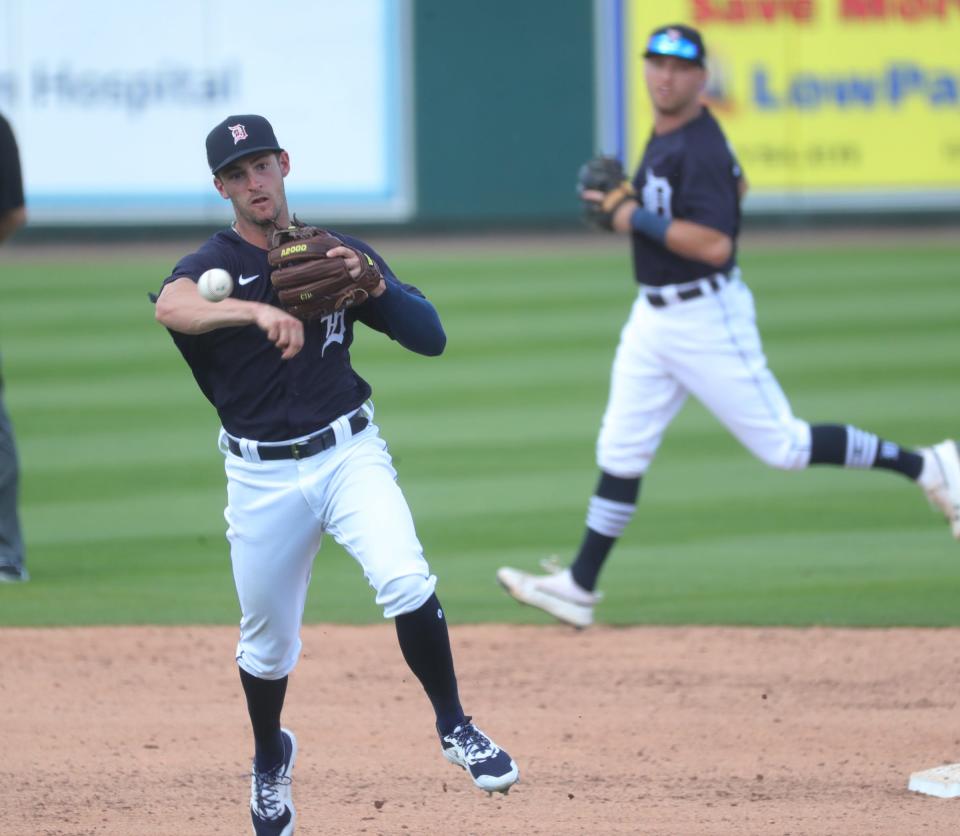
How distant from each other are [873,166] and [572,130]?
10.5ft

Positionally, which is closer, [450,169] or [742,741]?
[742,741]

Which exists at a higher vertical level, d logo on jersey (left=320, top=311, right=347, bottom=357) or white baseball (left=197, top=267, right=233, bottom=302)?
white baseball (left=197, top=267, right=233, bottom=302)

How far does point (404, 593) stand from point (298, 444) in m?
0.46

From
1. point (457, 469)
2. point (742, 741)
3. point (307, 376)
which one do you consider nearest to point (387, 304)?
point (307, 376)

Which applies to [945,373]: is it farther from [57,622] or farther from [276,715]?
[276,715]

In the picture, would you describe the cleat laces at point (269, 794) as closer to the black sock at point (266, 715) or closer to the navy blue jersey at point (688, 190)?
the black sock at point (266, 715)

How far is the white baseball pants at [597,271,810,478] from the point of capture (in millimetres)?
6098

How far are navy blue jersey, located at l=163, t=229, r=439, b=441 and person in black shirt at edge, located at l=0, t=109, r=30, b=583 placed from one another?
2966 mm

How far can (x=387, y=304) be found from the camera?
13.6ft

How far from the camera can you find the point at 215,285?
379 cm

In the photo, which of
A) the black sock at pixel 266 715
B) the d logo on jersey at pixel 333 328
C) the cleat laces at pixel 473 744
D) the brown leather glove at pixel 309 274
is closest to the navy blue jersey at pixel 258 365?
the d logo on jersey at pixel 333 328

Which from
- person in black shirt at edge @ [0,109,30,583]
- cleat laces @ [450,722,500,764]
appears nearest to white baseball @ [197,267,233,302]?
cleat laces @ [450,722,500,764]

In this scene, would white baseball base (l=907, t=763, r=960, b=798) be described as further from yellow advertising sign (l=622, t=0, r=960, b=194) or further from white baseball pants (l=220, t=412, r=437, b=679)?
yellow advertising sign (l=622, t=0, r=960, b=194)

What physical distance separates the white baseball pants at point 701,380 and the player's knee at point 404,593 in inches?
93.4
